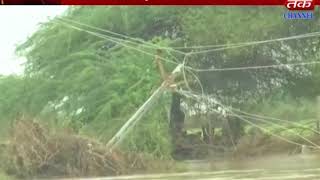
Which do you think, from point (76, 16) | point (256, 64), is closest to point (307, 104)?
point (256, 64)

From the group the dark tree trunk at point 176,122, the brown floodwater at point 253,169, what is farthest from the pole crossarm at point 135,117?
the brown floodwater at point 253,169

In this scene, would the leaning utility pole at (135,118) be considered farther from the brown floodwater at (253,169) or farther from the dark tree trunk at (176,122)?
the brown floodwater at (253,169)

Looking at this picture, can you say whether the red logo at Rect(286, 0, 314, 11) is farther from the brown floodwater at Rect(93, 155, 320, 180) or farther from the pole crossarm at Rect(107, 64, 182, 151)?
the brown floodwater at Rect(93, 155, 320, 180)

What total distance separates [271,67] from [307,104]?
0.40 metres

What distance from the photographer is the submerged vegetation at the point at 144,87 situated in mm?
3930

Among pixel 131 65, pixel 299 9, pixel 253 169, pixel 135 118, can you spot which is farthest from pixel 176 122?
pixel 299 9

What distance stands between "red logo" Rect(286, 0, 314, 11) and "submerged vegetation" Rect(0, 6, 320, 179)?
0.38ft

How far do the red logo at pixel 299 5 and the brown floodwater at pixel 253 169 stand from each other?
3.64 ft

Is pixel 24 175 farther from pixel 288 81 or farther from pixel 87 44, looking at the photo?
pixel 288 81

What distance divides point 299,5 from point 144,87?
130cm

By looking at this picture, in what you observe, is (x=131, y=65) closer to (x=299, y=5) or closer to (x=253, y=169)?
(x=253, y=169)

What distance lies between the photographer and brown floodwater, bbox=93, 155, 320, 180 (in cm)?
407

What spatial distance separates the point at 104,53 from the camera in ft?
13.4

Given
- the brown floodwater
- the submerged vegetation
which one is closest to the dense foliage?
the submerged vegetation
